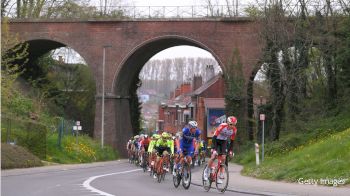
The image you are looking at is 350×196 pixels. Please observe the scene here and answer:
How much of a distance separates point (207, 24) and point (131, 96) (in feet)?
32.9

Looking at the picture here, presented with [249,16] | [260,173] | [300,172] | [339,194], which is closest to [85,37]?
[249,16]

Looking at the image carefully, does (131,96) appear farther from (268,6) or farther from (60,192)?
(60,192)

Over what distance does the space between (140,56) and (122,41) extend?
254 cm

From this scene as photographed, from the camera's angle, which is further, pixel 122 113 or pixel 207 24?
pixel 122 113

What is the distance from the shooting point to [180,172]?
2033 centimetres

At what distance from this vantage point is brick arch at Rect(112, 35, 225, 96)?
5325cm

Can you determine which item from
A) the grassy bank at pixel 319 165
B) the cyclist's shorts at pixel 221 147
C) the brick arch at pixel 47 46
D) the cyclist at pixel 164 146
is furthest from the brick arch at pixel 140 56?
the cyclist's shorts at pixel 221 147

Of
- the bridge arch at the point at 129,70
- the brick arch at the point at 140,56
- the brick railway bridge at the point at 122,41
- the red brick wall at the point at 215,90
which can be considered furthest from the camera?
the red brick wall at the point at 215,90

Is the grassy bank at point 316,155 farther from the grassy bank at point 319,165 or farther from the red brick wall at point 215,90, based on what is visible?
the red brick wall at point 215,90

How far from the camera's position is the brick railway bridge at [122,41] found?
2063 inches

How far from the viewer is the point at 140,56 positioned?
56344 millimetres

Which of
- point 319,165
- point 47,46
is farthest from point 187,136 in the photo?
point 47,46

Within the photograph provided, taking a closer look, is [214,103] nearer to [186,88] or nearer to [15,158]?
[186,88]
